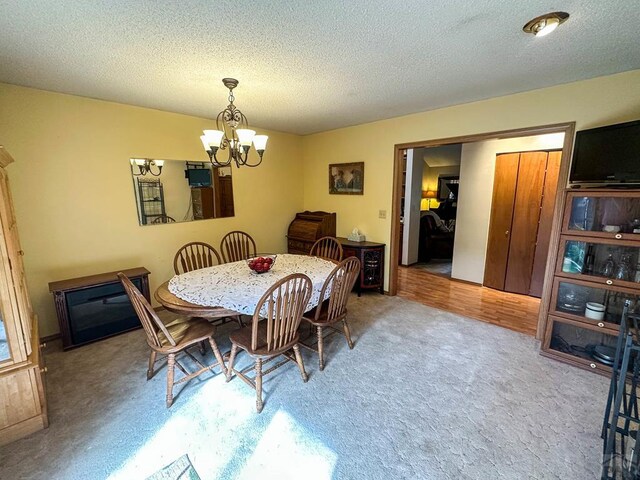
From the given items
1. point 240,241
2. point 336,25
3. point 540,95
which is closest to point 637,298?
point 540,95

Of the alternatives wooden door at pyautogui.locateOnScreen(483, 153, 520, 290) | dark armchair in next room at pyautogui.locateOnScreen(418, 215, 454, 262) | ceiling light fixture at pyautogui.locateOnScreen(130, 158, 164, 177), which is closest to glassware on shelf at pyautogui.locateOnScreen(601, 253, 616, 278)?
wooden door at pyautogui.locateOnScreen(483, 153, 520, 290)

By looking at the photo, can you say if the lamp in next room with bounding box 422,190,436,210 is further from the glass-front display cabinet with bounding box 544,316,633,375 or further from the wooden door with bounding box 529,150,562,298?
the glass-front display cabinet with bounding box 544,316,633,375

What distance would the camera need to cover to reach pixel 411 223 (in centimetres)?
560

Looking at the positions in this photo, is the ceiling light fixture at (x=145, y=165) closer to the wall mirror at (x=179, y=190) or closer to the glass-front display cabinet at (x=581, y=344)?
the wall mirror at (x=179, y=190)

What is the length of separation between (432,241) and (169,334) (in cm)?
552

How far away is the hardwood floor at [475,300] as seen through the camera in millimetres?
3279

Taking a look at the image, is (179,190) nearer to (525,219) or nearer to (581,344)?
(581,344)

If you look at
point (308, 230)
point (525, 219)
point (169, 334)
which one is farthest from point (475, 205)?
point (169, 334)

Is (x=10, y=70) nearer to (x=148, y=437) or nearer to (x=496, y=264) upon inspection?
(x=148, y=437)

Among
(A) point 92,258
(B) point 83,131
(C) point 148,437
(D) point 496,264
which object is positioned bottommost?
(C) point 148,437

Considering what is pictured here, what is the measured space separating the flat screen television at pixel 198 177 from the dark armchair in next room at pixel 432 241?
447 centimetres

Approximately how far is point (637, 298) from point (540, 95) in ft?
6.28

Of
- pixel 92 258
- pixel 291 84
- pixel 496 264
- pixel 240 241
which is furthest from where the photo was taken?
pixel 496 264

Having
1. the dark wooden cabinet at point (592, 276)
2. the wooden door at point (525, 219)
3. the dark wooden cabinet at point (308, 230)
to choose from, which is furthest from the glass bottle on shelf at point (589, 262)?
the dark wooden cabinet at point (308, 230)
